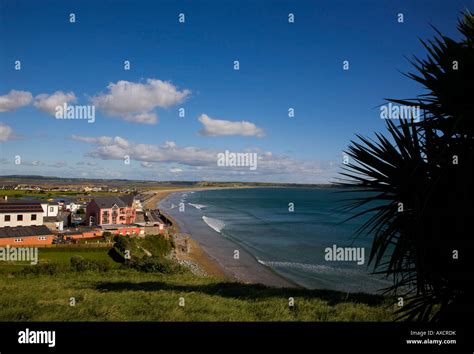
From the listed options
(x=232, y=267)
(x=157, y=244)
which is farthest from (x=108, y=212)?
(x=232, y=267)

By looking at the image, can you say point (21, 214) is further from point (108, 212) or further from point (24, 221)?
point (108, 212)

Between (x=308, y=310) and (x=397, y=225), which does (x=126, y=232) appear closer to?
(x=308, y=310)

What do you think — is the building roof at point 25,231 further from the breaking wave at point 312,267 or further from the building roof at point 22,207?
the breaking wave at point 312,267

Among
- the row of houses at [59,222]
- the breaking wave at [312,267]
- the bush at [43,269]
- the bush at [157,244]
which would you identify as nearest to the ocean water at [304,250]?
the breaking wave at [312,267]
